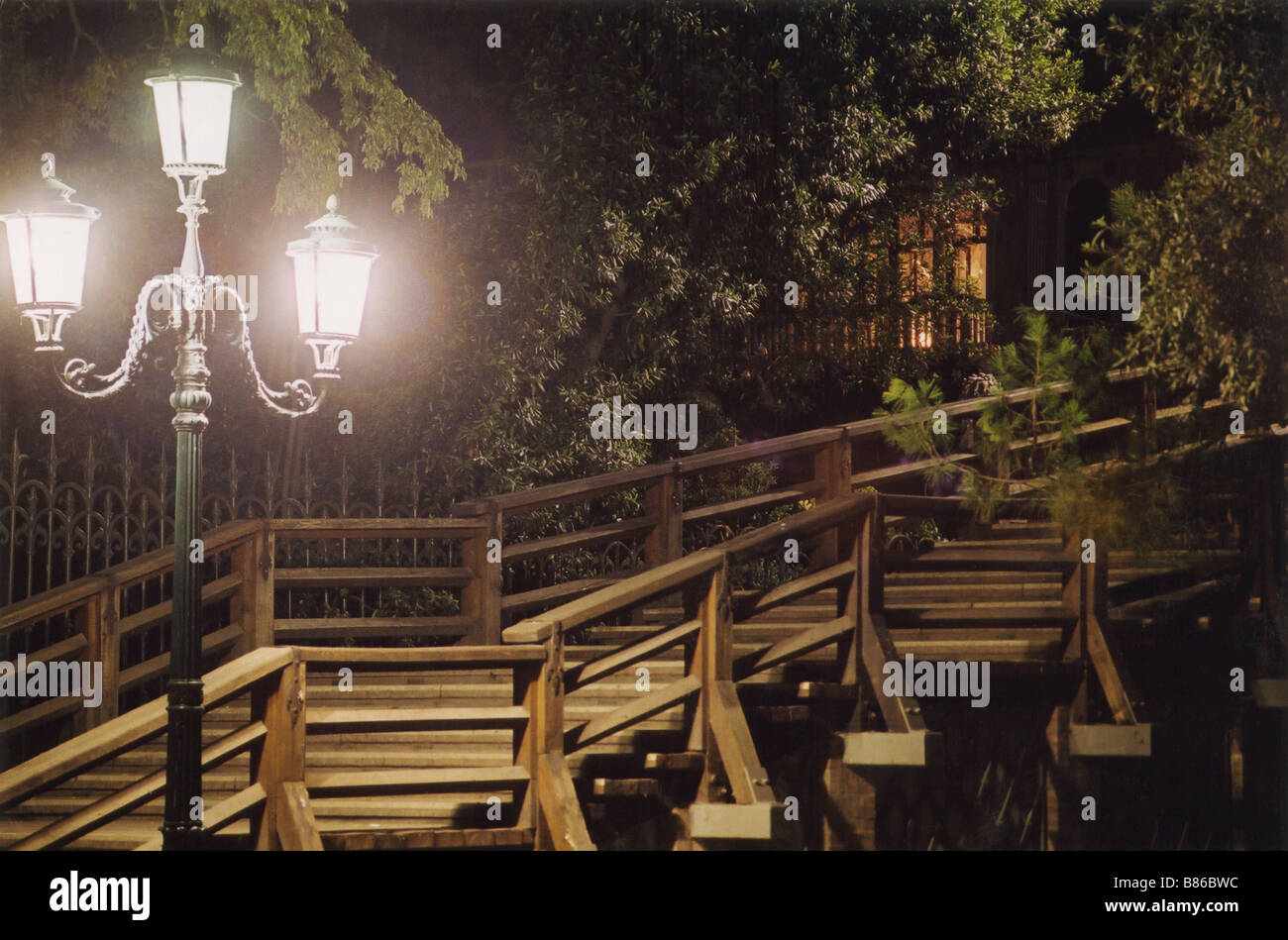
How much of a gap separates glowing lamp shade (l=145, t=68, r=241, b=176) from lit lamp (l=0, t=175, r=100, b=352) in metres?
0.49

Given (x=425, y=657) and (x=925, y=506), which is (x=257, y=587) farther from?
(x=925, y=506)

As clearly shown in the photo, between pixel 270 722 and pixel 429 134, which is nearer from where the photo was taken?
pixel 270 722

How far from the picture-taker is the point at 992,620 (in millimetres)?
8570

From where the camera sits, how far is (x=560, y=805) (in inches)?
261

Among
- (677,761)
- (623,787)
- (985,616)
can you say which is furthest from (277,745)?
(985,616)

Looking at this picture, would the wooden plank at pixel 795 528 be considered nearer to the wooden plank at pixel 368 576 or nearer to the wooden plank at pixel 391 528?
the wooden plank at pixel 391 528

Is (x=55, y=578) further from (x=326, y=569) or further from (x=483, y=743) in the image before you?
(x=483, y=743)

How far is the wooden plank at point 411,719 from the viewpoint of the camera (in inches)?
255

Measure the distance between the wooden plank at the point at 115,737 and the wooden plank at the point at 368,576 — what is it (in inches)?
99.3

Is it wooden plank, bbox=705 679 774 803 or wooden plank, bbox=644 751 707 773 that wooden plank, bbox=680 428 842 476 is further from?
wooden plank, bbox=644 751 707 773

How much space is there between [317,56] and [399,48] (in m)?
2.14

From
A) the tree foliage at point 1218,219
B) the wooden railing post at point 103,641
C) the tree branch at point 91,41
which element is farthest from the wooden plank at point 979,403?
the tree branch at point 91,41

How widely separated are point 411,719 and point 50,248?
2.45 meters

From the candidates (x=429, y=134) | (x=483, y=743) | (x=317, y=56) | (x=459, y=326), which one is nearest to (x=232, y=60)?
(x=317, y=56)
